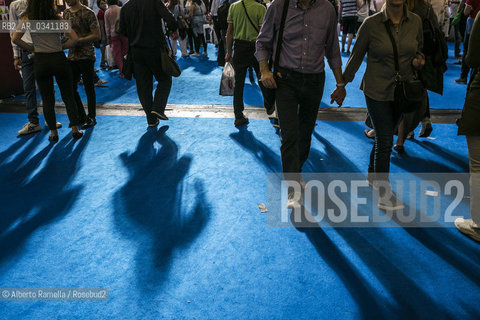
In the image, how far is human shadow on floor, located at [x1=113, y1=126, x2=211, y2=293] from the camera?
310cm

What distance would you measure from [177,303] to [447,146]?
167 inches

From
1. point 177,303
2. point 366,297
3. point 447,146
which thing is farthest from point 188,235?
point 447,146

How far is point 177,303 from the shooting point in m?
2.66

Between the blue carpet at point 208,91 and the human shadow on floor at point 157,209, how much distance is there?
2644mm

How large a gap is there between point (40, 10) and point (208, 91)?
12.8ft

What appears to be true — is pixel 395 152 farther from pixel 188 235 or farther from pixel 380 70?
pixel 188 235

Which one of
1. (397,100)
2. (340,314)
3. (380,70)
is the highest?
(380,70)

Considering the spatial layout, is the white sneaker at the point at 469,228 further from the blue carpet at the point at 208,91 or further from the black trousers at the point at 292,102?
the blue carpet at the point at 208,91

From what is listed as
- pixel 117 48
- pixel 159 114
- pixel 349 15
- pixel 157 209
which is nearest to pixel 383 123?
pixel 157 209

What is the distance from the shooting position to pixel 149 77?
5820 millimetres

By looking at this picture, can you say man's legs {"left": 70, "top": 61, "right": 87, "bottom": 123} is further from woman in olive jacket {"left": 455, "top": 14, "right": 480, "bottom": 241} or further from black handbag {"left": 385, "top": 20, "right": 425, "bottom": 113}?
woman in olive jacket {"left": 455, "top": 14, "right": 480, "bottom": 241}

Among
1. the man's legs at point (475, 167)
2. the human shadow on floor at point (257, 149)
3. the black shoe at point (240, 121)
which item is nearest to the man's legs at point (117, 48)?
the black shoe at point (240, 121)

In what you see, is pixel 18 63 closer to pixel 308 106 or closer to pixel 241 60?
pixel 241 60

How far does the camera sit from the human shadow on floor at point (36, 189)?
140 inches
